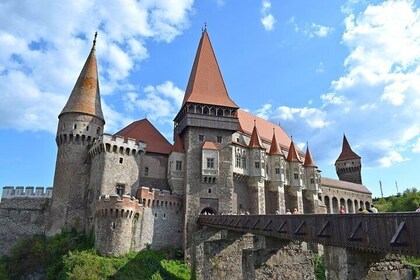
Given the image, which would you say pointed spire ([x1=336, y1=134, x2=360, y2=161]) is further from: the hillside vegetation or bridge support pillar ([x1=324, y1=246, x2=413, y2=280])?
bridge support pillar ([x1=324, y1=246, x2=413, y2=280])

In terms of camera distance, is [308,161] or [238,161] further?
[308,161]

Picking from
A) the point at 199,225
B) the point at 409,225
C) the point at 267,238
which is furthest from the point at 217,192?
the point at 409,225

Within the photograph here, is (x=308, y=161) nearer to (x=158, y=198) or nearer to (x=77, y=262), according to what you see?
(x=158, y=198)

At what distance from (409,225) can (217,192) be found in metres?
23.4

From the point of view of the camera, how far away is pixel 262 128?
139 ft

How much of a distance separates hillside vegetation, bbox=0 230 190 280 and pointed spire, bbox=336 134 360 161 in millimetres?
43507

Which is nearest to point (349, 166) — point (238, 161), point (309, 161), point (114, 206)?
point (309, 161)

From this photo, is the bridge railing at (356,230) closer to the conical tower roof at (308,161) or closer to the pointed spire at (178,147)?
the pointed spire at (178,147)

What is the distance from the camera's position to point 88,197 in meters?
28.9

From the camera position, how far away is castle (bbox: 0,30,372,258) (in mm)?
27531

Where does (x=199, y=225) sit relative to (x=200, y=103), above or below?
below

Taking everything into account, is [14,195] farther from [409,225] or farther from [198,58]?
[409,225]

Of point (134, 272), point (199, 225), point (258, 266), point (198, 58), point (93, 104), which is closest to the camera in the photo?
point (258, 266)

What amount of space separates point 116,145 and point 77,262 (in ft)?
31.8
